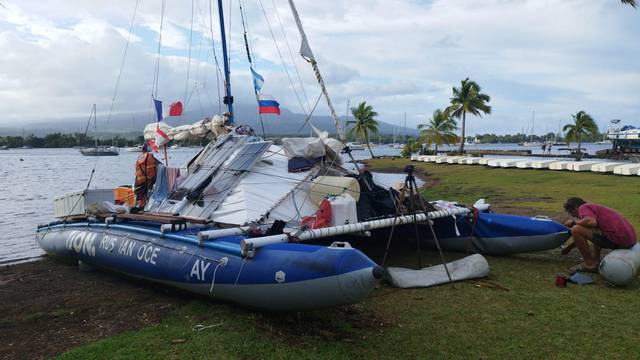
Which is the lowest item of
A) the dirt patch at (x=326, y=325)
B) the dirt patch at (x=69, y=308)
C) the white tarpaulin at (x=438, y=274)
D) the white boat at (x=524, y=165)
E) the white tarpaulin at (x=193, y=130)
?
the dirt patch at (x=69, y=308)

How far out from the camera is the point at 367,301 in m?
6.91

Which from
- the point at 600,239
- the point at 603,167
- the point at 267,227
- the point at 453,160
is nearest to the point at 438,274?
the point at 600,239

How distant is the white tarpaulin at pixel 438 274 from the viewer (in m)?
7.55

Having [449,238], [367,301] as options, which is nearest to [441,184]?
[449,238]

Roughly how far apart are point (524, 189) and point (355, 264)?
673 inches

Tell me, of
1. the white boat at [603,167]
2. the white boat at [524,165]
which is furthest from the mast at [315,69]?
the white boat at [524,165]

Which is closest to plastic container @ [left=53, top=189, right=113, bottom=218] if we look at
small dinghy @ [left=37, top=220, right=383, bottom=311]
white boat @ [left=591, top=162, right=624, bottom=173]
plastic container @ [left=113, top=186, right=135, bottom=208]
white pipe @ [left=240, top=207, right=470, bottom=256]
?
plastic container @ [left=113, top=186, right=135, bottom=208]

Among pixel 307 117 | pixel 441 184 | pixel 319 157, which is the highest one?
pixel 307 117

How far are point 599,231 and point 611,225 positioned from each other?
0.20 m

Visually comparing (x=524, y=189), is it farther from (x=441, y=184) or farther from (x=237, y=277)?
(x=237, y=277)

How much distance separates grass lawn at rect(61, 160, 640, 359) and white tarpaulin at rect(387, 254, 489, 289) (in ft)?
0.54

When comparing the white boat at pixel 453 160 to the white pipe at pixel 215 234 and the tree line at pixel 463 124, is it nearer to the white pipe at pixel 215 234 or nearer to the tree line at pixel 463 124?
the tree line at pixel 463 124

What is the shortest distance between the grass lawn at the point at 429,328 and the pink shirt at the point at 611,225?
0.69 meters

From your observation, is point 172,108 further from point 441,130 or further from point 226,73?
point 441,130
